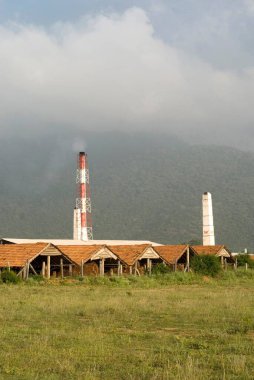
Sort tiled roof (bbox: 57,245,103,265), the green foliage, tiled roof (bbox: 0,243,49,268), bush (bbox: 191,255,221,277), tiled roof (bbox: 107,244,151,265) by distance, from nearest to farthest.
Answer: tiled roof (bbox: 0,243,49,268) → tiled roof (bbox: 57,245,103,265) → tiled roof (bbox: 107,244,151,265) → bush (bbox: 191,255,221,277) → the green foliage

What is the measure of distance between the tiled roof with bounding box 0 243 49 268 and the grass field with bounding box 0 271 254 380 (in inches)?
513

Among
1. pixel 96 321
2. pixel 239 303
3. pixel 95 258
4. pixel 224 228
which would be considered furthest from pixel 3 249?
pixel 224 228

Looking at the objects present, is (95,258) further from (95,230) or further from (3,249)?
(95,230)

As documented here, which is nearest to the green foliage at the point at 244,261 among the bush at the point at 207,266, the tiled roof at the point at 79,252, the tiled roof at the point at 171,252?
the tiled roof at the point at 171,252

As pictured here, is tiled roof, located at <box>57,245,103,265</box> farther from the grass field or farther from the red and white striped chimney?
the red and white striped chimney

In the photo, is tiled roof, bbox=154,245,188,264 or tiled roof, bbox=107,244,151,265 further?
tiled roof, bbox=154,245,188,264

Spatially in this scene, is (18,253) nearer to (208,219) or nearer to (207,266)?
(207,266)

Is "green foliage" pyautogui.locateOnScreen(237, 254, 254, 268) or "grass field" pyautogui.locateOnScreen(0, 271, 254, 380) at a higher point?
"green foliage" pyautogui.locateOnScreen(237, 254, 254, 268)

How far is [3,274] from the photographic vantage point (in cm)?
3203

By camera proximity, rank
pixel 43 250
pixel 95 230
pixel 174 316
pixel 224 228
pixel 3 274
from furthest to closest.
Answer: pixel 95 230, pixel 224 228, pixel 43 250, pixel 3 274, pixel 174 316

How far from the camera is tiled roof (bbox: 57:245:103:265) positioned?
37906 millimetres

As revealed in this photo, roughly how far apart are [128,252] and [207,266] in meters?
6.56

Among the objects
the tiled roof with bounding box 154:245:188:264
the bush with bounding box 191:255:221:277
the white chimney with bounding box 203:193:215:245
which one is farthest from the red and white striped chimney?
the bush with bounding box 191:255:221:277

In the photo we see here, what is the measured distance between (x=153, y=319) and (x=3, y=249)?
2242 centimetres
